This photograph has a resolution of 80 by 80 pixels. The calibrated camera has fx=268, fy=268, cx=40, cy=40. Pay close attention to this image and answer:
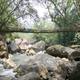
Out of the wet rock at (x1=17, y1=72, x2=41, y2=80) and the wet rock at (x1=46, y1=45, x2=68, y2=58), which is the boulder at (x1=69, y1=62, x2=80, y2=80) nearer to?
the wet rock at (x1=17, y1=72, x2=41, y2=80)

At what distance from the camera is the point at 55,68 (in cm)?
1351

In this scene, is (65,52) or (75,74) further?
(65,52)

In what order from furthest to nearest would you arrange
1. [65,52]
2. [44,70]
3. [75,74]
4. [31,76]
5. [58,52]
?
[58,52] → [65,52] → [75,74] → [44,70] → [31,76]

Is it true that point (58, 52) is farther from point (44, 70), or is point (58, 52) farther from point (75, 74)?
point (44, 70)

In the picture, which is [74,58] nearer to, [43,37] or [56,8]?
[56,8]

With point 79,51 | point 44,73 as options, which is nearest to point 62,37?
point 79,51

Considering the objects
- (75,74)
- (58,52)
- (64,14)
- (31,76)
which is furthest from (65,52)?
(64,14)

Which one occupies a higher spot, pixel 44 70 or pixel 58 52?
pixel 44 70

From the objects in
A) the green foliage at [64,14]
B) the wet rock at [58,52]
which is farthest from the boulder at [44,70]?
the green foliage at [64,14]

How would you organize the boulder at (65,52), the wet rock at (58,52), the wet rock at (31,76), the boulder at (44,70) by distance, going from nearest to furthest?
the wet rock at (31,76)
the boulder at (44,70)
the boulder at (65,52)
the wet rock at (58,52)

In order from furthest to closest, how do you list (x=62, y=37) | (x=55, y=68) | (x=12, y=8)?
(x=62, y=37), (x=12, y=8), (x=55, y=68)

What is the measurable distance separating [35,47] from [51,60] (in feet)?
52.9

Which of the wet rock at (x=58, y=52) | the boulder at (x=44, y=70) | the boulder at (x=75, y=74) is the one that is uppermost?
the boulder at (x=44, y=70)

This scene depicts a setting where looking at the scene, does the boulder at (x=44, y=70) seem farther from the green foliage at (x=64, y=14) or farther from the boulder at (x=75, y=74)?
the green foliage at (x=64, y=14)
